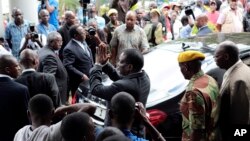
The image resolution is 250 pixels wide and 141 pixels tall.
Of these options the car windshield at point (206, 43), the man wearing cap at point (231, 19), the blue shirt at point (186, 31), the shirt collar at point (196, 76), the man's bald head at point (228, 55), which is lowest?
the blue shirt at point (186, 31)

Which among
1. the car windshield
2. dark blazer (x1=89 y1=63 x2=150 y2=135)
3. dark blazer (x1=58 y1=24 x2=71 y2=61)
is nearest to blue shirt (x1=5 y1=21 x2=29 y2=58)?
dark blazer (x1=58 y1=24 x2=71 y2=61)

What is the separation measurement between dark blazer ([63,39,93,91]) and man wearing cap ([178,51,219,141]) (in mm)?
3830

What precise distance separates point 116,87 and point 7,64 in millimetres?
1310

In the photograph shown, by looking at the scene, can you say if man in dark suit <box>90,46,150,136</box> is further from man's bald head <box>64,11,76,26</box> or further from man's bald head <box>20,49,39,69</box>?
man's bald head <box>64,11,76,26</box>

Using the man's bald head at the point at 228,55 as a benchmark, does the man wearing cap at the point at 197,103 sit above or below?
below

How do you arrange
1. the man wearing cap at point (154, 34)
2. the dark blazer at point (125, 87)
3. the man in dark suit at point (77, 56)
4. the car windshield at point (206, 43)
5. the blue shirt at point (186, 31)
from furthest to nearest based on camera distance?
the blue shirt at point (186, 31) → the man wearing cap at point (154, 34) → the man in dark suit at point (77, 56) → the car windshield at point (206, 43) → the dark blazer at point (125, 87)

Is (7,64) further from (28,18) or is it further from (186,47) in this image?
(28,18)

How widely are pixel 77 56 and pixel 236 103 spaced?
4025 millimetres

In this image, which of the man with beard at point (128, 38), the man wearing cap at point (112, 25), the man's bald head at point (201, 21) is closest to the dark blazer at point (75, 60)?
the man with beard at point (128, 38)

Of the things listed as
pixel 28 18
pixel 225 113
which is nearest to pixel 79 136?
pixel 225 113

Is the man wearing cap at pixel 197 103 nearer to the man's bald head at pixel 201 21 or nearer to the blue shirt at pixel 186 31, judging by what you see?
the man's bald head at pixel 201 21

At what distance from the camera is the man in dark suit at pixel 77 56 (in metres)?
8.55

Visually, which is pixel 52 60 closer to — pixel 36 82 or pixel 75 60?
pixel 75 60

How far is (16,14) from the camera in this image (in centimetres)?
1041
